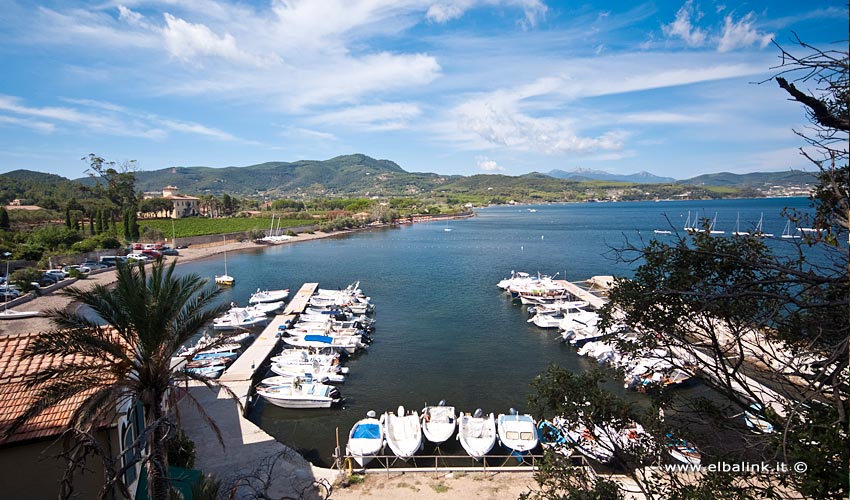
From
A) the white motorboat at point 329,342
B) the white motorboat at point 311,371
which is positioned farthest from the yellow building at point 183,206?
the white motorboat at point 311,371

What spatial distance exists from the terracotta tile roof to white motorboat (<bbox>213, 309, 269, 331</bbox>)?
66.6 feet

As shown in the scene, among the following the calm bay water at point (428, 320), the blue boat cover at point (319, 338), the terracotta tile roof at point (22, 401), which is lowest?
the calm bay water at point (428, 320)

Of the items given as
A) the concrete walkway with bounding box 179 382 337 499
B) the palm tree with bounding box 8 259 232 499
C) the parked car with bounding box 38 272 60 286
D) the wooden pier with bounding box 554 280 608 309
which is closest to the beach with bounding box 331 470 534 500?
the concrete walkway with bounding box 179 382 337 499

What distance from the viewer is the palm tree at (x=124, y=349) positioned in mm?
7543

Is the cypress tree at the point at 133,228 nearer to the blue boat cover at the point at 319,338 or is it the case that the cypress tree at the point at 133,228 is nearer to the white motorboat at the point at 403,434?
the blue boat cover at the point at 319,338

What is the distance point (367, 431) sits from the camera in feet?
50.3

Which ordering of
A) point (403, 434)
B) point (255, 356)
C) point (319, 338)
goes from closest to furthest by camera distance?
1. point (403, 434)
2. point (255, 356)
3. point (319, 338)

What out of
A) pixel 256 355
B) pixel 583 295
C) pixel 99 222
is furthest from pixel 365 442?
pixel 99 222

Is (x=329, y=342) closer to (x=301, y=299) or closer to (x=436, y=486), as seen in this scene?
(x=301, y=299)

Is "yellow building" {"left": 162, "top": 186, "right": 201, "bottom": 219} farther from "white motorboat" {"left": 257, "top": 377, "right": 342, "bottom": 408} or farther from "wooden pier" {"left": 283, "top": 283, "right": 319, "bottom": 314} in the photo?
"white motorboat" {"left": 257, "top": 377, "right": 342, "bottom": 408}

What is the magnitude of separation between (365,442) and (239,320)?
17908 mm

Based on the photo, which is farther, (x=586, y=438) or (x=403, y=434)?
(x=403, y=434)

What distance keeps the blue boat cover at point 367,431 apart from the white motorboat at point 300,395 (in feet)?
12.3

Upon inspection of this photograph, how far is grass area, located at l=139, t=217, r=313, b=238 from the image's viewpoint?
72250 millimetres
